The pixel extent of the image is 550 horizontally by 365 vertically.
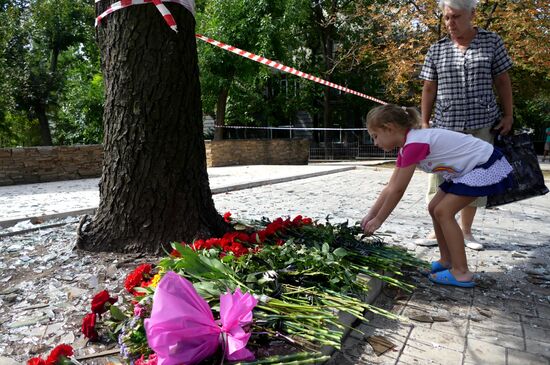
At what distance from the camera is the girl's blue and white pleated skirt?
2.78 meters

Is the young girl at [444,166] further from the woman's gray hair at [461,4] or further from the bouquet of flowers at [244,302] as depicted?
the woman's gray hair at [461,4]

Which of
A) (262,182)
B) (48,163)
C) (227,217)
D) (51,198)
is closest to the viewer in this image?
(227,217)

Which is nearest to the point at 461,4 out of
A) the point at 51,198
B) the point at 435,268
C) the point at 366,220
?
the point at 366,220

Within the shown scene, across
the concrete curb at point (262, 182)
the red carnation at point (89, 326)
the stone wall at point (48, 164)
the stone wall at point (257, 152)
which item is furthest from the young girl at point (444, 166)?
the stone wall at point (257, 152)

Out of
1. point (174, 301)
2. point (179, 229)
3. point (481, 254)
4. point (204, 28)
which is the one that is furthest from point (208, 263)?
point (204, 28)

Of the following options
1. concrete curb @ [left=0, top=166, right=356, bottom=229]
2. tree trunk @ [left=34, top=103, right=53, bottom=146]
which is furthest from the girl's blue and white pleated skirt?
tree trunk @ [left=34, top=103, right=53, bottom=146]

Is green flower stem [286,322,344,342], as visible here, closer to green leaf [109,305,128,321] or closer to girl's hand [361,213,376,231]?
green leaf [109,305,128,321]

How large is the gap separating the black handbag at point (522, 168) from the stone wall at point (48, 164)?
33.3 feet

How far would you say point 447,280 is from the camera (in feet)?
9.75

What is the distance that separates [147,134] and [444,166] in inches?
80.1

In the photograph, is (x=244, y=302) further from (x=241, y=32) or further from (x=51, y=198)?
(x=241, y=32)

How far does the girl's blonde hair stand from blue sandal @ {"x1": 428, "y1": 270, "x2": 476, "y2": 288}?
1.04 metres

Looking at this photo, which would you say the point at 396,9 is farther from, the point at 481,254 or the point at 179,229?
the point at 179,229

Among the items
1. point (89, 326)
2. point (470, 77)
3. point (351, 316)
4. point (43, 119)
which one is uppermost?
point (43, 119)
